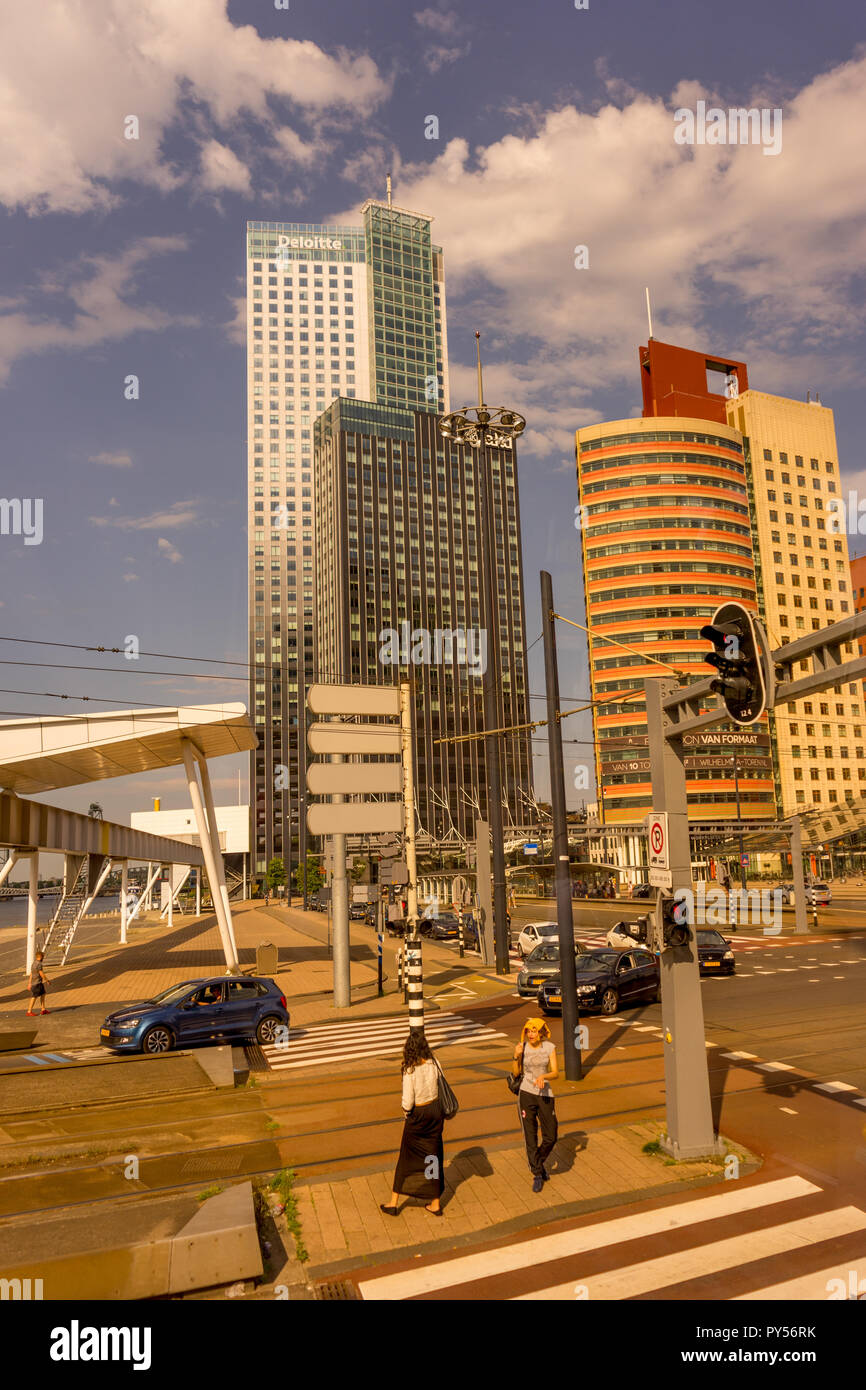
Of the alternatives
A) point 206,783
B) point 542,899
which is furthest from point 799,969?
point 542,899

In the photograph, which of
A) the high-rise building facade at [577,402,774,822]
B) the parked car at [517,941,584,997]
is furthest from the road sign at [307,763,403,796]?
the high-rise building facade at [577,402,774,822]

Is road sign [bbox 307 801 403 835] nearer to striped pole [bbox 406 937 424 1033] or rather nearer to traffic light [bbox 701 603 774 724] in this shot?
striped pole [bbox 406 937 424 1033]

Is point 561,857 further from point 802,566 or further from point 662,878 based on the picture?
point 802,566

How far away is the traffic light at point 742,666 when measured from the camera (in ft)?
28.6

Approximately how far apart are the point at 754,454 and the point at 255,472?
359ft

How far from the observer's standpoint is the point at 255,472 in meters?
191

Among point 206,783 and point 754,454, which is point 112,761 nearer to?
point 206,783

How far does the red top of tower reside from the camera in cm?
10919

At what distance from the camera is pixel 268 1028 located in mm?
19797

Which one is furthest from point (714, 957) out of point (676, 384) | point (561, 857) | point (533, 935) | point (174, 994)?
point (676, 384)

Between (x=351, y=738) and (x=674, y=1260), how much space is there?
810 centimetres

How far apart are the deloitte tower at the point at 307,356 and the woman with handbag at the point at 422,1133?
556 feet

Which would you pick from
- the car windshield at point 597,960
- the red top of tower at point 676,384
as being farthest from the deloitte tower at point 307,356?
the car windshield at point 597,960
